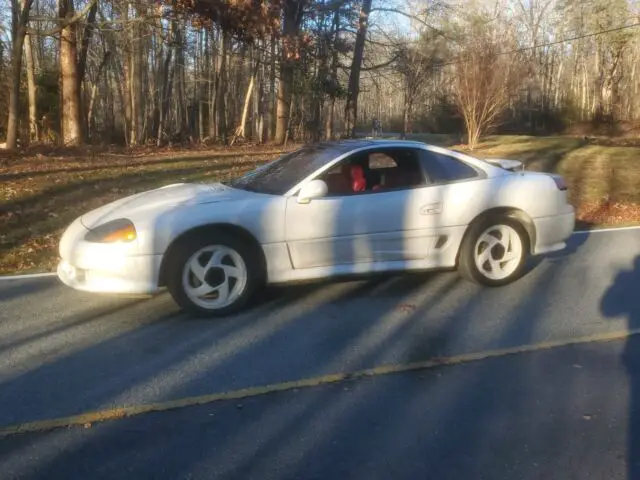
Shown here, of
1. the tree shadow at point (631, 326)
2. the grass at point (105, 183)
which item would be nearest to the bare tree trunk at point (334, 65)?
the grass at point (105, 183)

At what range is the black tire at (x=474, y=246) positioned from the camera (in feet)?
22.3

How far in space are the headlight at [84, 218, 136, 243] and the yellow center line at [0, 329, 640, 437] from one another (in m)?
1.88

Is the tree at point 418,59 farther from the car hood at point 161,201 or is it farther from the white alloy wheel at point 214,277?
the white alloy wheel at point 214,277

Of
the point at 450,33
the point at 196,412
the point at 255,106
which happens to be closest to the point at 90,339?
the point at 196,412

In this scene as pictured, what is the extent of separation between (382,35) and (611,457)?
30877 millimetres

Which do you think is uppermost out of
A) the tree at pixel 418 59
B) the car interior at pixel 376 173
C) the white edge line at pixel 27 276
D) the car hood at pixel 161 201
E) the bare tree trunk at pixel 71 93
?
the tree at pixel 418 59

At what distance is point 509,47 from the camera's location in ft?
117

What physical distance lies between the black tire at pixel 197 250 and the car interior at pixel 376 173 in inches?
39.8

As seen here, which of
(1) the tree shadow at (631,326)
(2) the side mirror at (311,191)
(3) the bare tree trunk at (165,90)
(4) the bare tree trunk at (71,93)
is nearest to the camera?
(1) the tree shadow at (631,326)

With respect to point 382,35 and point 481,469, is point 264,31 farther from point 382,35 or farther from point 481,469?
point 382,35

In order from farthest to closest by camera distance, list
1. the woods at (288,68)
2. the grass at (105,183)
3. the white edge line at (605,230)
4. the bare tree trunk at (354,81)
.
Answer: the bare tree trunk at (354,81)
the woods at (288,68)
the white edge line at (605,230)
the grass at (105,183)

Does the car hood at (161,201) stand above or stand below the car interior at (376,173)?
below

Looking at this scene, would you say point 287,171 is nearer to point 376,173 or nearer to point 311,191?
point 311,191

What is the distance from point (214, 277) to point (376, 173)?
190 cm
